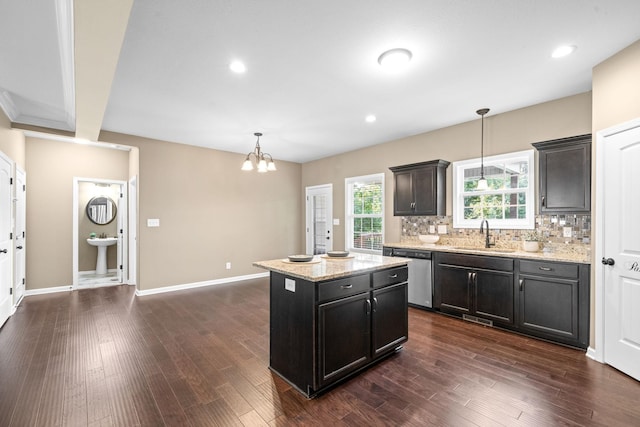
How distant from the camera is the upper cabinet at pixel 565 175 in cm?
306

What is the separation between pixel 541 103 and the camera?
145 inches

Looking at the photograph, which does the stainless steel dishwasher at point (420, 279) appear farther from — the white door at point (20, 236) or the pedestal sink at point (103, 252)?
the pedestal sink at point (103, 252)

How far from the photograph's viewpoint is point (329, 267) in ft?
8.22

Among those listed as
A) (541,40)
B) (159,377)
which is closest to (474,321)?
(541,40)

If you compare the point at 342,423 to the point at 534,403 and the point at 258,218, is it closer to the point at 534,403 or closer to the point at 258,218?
the point at 534,403

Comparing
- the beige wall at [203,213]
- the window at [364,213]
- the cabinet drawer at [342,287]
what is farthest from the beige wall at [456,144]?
the cabinet drawer at [342,287]

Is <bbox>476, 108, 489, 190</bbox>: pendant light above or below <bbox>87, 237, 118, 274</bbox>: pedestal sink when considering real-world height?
above

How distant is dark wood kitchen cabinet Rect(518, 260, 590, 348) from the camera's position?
9.65 feet

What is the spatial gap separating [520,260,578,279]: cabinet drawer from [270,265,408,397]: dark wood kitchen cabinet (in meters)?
1.63

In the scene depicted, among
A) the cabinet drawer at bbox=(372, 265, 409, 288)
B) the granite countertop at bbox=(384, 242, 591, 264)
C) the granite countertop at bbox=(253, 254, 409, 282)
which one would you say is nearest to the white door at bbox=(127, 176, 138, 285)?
the granite countertop at bbox=(253, 254, 409, 282)

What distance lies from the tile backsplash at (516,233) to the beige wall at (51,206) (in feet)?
19.8

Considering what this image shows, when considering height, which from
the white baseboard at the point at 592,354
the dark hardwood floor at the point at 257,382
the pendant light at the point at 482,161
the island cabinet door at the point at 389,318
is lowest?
the dark hardwood floor at the point at 257,382

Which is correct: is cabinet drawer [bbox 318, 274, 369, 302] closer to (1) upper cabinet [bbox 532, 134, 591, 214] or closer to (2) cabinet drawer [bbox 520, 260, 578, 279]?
(2) cabinet drawer [bbox 520, 260, 578, 279]

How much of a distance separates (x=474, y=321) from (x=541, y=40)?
3077 mm
